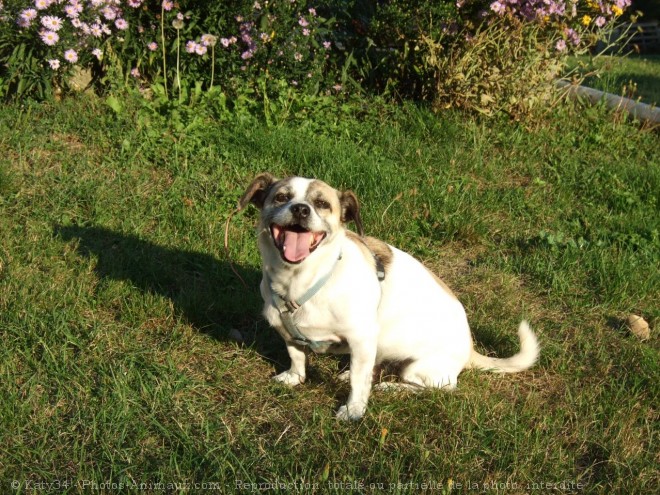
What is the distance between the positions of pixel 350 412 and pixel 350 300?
0.52m

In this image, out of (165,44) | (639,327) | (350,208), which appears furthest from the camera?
(165,44)

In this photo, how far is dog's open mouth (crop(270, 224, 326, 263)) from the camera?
9.83 ft

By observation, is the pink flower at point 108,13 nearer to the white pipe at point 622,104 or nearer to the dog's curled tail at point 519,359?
the dog's curled tail at point 519,359

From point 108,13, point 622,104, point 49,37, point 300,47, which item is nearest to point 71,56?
point 49,37

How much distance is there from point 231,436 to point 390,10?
430 centimetres

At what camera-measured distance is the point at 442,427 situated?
3.02 metres

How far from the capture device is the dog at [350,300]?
3082mm

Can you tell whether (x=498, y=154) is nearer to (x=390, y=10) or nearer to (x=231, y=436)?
(x=390, y=10)

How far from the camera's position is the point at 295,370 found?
346cm

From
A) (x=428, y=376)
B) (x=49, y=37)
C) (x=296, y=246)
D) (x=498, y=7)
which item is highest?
(x=498, y=7)

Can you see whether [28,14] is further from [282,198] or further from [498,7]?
[498,7]

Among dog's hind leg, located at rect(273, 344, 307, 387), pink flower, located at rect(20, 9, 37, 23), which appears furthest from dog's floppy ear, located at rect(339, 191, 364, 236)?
pink flower, located at rect(20, 9, 37, 23)

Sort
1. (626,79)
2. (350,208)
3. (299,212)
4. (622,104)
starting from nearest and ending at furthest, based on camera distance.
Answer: (299,212)
(350,208)
(622,104)
(626,79)

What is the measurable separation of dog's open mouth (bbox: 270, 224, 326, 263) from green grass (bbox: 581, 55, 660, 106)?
4.52m
